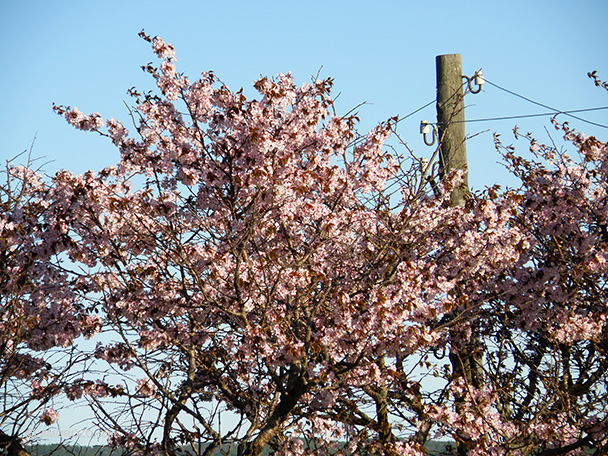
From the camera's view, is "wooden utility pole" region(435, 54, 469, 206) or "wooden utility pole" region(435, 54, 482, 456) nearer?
"wooden utility pole" region(435, 54, 482, 456)

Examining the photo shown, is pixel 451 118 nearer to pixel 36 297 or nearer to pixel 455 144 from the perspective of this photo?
pixel 455 144

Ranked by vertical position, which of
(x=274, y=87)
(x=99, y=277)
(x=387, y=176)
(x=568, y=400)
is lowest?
(x=568, y=400)

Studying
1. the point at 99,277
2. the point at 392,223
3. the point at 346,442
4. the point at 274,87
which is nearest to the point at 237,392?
the point at 346,442

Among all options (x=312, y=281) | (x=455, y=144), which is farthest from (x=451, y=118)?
(x=312, y=281)

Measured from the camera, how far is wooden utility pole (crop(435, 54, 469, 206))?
8.60 metres

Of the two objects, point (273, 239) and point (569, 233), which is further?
point (569, 233)

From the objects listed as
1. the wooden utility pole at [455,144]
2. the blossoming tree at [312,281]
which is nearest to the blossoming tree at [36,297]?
the blossoming tree at [312,281]

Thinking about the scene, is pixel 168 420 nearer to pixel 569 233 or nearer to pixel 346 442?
pixel 346 442

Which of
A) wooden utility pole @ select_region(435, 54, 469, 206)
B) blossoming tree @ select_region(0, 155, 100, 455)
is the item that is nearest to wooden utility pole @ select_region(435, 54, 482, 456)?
wooden utility pole @ select_region(435, 54, 469, 206)

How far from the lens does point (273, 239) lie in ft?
25.3

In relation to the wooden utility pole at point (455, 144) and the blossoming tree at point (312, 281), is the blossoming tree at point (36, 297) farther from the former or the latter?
the wooden utility pole at point (455, 144)

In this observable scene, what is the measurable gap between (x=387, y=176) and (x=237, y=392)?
3029 mm

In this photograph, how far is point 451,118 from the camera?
28.6 feet

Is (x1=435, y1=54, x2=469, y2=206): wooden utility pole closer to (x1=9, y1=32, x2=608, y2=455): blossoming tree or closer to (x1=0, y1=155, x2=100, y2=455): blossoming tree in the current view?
(x1=9, y1=32, x2=608, y2=455): blossoming tree
